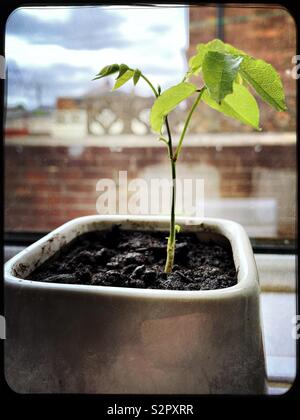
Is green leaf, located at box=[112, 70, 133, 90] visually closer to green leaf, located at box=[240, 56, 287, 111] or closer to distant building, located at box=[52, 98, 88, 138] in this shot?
green leaf, located at box=[240, 56, 287, 111]

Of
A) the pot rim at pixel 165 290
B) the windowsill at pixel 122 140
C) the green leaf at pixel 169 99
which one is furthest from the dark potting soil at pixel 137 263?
the windowsill at pixel 122 140

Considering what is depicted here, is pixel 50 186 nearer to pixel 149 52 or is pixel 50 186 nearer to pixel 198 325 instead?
pixel 149 52

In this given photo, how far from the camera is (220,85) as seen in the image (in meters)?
0.35

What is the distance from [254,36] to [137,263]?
0.72 meters

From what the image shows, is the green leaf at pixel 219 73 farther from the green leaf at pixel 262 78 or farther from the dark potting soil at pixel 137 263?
the dark potting soil at pixel 137 263

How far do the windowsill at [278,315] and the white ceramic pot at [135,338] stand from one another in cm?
10

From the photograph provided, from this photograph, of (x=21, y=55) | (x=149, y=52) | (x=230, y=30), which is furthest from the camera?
(x=230, y=30)

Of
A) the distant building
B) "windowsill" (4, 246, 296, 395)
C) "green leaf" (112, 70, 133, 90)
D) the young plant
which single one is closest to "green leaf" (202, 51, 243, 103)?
the young plant

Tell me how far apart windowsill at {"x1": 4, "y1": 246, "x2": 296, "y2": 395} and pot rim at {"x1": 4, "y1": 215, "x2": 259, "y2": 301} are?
9 cm

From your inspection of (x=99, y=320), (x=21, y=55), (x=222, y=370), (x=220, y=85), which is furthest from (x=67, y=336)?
(x=21, y=55)

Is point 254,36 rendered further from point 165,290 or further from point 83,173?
point 165,290

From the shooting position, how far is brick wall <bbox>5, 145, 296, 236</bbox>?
91 cm
